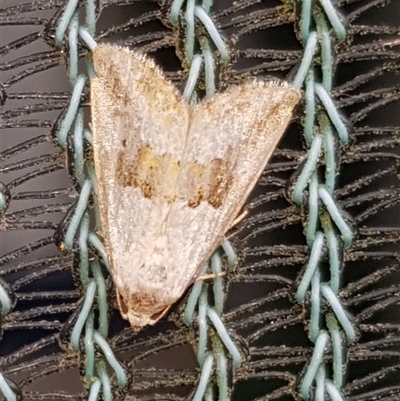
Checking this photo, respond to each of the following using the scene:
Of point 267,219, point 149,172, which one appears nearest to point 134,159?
point 149,172

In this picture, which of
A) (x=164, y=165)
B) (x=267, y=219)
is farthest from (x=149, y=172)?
(x=267, y=219)

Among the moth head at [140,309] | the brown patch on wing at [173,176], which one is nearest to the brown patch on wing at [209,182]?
the brown patch on wing at [173,176]

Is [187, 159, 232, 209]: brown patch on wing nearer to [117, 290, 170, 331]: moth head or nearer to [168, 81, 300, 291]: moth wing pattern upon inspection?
[168, 81, 300, 291]: moth wing pattern

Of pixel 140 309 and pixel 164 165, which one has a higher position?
pixel 164 165

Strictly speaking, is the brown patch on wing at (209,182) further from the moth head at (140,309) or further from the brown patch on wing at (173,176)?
the moth head at (140,309)

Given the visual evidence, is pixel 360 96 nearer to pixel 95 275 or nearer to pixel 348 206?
pixel 348 206

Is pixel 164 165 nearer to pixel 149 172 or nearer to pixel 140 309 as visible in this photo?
pixel 149 172

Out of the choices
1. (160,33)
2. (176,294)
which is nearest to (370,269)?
(176,294)
